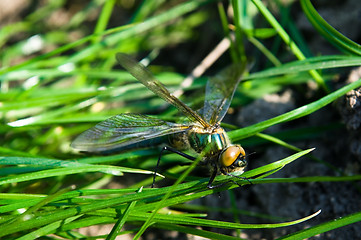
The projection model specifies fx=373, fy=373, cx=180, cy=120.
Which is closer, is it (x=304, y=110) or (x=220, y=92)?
(x=304, y=110)

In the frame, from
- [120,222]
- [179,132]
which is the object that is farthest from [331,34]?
[120,222]

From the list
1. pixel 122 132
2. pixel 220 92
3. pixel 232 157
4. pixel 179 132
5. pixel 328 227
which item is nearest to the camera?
pixel 328 227

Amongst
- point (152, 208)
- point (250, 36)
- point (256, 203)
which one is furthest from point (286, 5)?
point (152, 208)

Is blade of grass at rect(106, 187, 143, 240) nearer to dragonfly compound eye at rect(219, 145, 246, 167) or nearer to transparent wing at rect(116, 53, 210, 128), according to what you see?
dragonfly compound eye at rect(219, 145, 246, 167)

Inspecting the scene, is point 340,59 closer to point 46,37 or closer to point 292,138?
point 292,138

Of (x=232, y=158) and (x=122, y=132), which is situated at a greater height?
(x=122, y=132)

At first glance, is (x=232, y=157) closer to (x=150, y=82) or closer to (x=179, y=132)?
(x=179, y=132)
